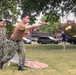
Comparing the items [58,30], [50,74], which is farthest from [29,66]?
[58,30]

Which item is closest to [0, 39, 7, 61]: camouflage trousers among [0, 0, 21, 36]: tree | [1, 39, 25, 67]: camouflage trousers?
[1, 39, 25, 67]: camouflage trousers

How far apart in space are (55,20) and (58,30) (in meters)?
63.9

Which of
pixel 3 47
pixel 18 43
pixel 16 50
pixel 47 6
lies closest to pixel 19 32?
pixel 18 43

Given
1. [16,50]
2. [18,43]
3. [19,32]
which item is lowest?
[16,50]

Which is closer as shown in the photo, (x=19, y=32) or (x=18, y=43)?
(x=19, y=32)

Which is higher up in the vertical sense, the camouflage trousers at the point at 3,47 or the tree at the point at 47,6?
the tree at the point at 47,6

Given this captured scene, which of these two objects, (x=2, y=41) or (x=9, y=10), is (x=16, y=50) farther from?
(x=9, y=10)

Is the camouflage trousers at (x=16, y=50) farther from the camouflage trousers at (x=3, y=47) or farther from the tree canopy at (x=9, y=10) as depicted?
the tree canopy at (x=9, y=10)

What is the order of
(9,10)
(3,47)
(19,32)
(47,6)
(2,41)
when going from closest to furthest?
(19,32)
(3,47)
(2,41)
(47,6)
(9,10)

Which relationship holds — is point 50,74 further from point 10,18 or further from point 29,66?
point 10,18

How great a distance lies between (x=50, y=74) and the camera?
8.89 meters

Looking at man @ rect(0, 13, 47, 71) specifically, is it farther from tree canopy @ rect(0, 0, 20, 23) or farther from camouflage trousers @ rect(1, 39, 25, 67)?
tree canopy @ rect(0, 0, 20, 23)

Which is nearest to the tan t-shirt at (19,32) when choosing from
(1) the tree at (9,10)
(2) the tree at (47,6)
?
(2) the tree at (47,6)

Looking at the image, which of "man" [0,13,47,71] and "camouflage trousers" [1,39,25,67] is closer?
"man" [0,13,47,71]
